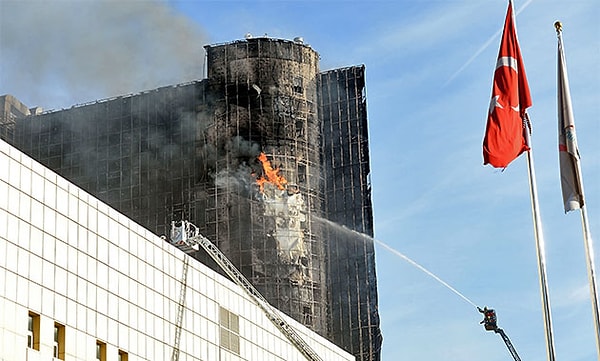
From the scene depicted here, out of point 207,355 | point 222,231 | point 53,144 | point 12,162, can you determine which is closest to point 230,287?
point 207,355

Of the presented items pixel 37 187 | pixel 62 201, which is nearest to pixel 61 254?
pixel 62 201

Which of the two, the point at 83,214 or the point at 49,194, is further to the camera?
the point at 83,214

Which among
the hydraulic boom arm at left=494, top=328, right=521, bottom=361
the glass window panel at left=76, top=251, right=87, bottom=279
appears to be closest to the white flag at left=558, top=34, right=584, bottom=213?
the glass window panel at left=76, top=251, right=87, bottom=279

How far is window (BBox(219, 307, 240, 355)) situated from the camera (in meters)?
69.1

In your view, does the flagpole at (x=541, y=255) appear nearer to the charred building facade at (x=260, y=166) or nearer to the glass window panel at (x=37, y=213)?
the glass window panel at (x=37, y=213)

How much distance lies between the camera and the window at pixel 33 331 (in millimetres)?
49688

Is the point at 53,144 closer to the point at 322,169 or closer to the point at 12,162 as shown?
the point at 322,169

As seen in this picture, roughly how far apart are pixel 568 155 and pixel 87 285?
2551cm

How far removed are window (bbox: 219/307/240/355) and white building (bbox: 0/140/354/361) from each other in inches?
2.4

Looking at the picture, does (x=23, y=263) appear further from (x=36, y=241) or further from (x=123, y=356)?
(x=123, y=356)

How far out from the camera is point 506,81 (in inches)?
1638

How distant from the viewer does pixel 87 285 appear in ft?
180

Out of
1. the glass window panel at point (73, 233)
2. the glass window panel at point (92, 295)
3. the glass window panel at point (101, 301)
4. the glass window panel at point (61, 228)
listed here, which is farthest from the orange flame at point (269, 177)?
the glass window panel at point (61, 228)

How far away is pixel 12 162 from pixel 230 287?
24.1 meters
